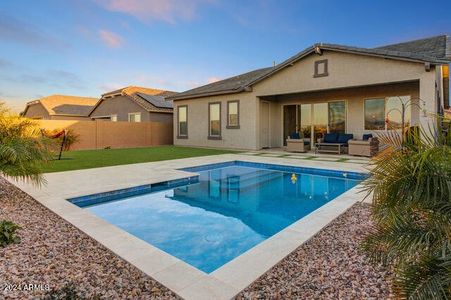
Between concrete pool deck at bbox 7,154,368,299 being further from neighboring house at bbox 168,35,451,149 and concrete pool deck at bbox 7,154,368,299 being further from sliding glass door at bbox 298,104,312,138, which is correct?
sliding glass door at bbox 298,104,312,138

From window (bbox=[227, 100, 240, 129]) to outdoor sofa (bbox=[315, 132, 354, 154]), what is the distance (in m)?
5.05

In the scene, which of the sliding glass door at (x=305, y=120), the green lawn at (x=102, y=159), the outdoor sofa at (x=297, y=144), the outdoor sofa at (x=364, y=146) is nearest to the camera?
the green lawn at (x=102, y=159)

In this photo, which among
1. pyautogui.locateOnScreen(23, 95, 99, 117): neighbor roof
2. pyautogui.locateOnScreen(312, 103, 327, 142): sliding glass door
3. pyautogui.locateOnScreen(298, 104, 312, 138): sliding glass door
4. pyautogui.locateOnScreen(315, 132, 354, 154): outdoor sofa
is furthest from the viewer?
pyautogui.locateOnScreen(23, 95, 99, 117): neighbor roof

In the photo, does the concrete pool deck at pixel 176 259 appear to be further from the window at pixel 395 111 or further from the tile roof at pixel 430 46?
the window at pixel 395 111

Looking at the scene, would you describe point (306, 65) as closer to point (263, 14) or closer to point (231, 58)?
point (263, 14)

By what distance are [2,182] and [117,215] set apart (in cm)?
465

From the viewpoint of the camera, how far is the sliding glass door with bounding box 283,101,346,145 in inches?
612

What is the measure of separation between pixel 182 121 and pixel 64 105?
66.3ft

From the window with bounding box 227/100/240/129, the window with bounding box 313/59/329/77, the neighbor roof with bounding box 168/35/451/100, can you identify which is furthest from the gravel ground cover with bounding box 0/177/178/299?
the window with bounding box 227/100/240/129

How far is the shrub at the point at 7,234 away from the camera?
3.73m

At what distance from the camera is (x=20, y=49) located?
17.2 metres

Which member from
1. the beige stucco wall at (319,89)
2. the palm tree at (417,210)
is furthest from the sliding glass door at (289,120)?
the palm tree at (417,210)

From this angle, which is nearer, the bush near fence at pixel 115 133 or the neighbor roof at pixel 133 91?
the bush near fence at pixel 115 133

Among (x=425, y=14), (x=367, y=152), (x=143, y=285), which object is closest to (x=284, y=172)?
(x=367, y=152)
